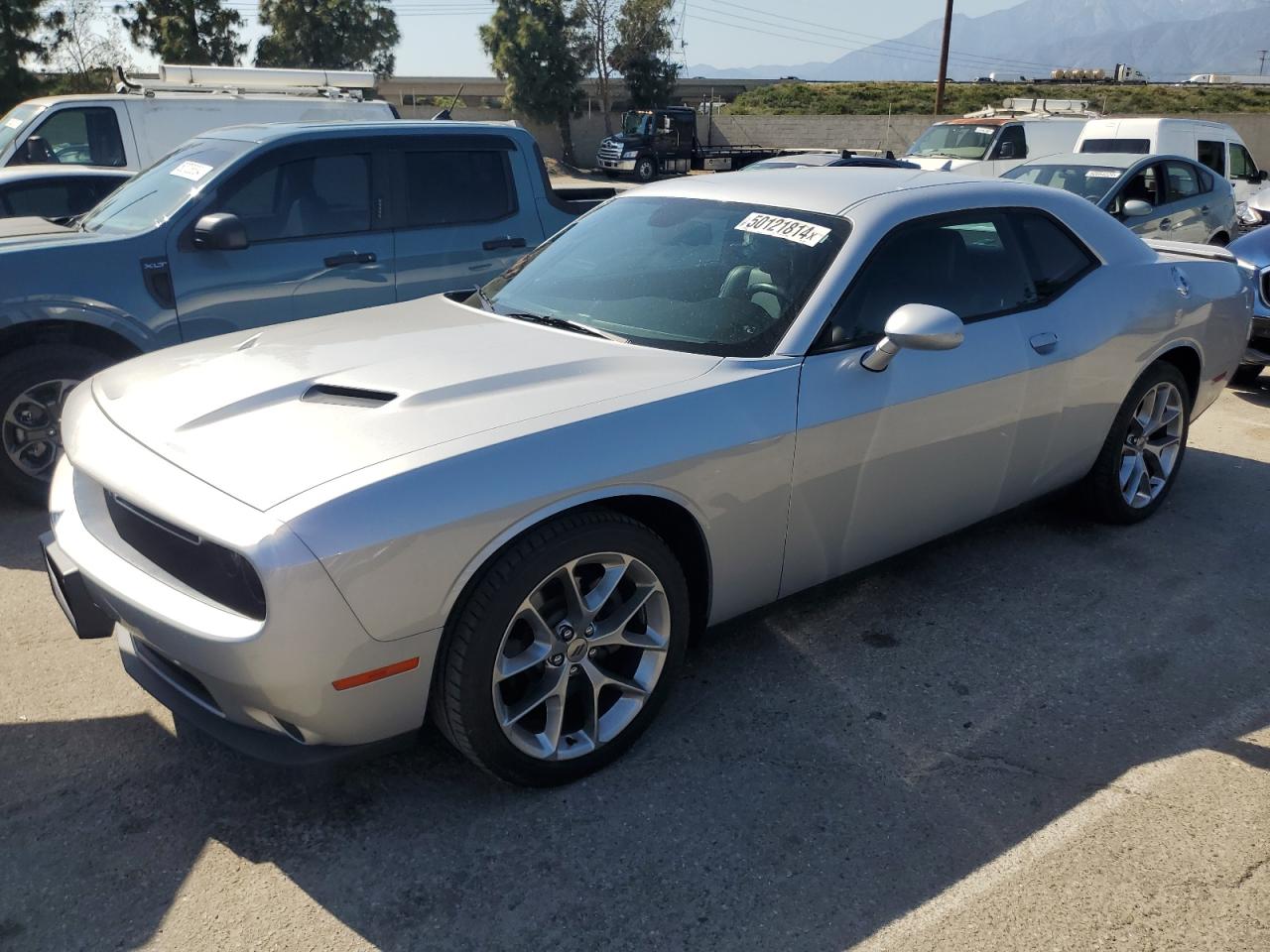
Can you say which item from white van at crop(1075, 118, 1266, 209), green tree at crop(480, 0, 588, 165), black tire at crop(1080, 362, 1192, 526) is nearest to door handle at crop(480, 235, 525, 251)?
black tire at crop(1080, 362, 1192, 526)

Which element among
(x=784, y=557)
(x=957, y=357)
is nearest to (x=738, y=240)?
(x=957, y=357)

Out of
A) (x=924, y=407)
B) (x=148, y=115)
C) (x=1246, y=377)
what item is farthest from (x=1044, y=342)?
(x=148, y=115)

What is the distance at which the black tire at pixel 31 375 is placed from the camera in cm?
477

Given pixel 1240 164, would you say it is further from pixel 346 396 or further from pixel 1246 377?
pixel 346 396

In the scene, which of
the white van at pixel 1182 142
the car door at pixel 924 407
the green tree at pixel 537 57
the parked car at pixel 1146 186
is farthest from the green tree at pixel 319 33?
the car door at pixel 924 407

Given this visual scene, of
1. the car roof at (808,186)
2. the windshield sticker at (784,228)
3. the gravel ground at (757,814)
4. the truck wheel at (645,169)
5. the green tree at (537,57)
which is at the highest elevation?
the green tree at (537,57)

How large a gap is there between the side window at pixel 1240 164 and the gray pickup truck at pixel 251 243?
1352cm

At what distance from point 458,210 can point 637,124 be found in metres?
29.2

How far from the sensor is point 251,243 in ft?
17.5

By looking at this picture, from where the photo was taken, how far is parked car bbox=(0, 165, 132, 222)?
26.9ft

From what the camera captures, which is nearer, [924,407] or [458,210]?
[924,407]

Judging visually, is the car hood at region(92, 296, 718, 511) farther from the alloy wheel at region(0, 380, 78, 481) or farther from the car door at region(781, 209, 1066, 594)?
the alloy wheel at region(0, 380, 78, 481)

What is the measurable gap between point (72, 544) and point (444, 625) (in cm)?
115

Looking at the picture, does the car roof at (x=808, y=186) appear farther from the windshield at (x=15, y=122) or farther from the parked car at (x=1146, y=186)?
the windshield at (x=15, y=122)
